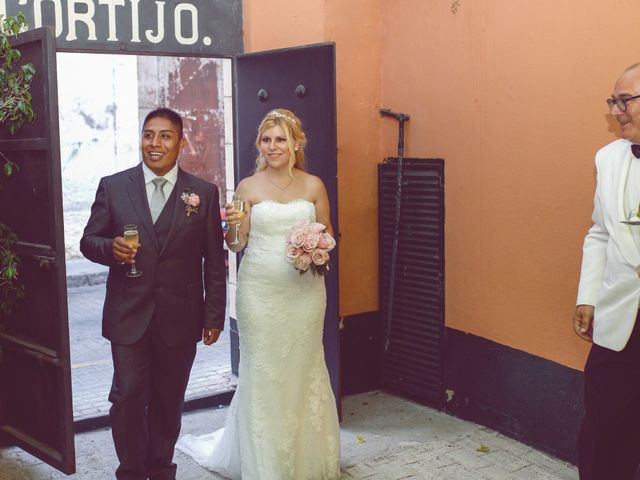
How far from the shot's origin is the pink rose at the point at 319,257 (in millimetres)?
4660

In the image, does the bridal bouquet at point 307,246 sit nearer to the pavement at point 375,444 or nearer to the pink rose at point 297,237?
the pink rose at point 297,237

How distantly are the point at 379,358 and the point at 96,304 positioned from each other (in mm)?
5207

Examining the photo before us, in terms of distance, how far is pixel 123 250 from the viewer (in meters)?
4.24

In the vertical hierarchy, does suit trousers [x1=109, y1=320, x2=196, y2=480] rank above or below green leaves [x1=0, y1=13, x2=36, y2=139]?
below

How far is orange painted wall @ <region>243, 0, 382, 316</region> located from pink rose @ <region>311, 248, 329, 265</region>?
1.92 m

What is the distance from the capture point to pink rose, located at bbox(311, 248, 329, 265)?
4.66m

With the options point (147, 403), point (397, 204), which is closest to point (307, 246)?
point (147, 403)

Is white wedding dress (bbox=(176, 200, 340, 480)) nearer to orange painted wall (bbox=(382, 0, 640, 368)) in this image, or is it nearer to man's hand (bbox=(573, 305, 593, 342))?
orange painted wall (bbox=(382, 0, 640, 368))

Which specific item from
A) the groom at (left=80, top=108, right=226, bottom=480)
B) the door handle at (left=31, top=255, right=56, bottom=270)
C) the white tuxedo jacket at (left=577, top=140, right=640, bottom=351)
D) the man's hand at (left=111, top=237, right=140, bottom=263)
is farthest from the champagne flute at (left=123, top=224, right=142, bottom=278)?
the white tuxedo jacket at (left=577, top=140, right=640, bottom=351)

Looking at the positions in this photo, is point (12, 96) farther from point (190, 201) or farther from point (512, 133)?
point (512, 133)

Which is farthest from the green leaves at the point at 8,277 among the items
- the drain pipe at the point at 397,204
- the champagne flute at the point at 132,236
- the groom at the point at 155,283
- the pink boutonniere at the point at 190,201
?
the drain pipe at the point at 397,204

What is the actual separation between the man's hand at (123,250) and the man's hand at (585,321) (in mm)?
2298

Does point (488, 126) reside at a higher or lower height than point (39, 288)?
higher

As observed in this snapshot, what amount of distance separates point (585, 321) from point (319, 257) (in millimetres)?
1487
